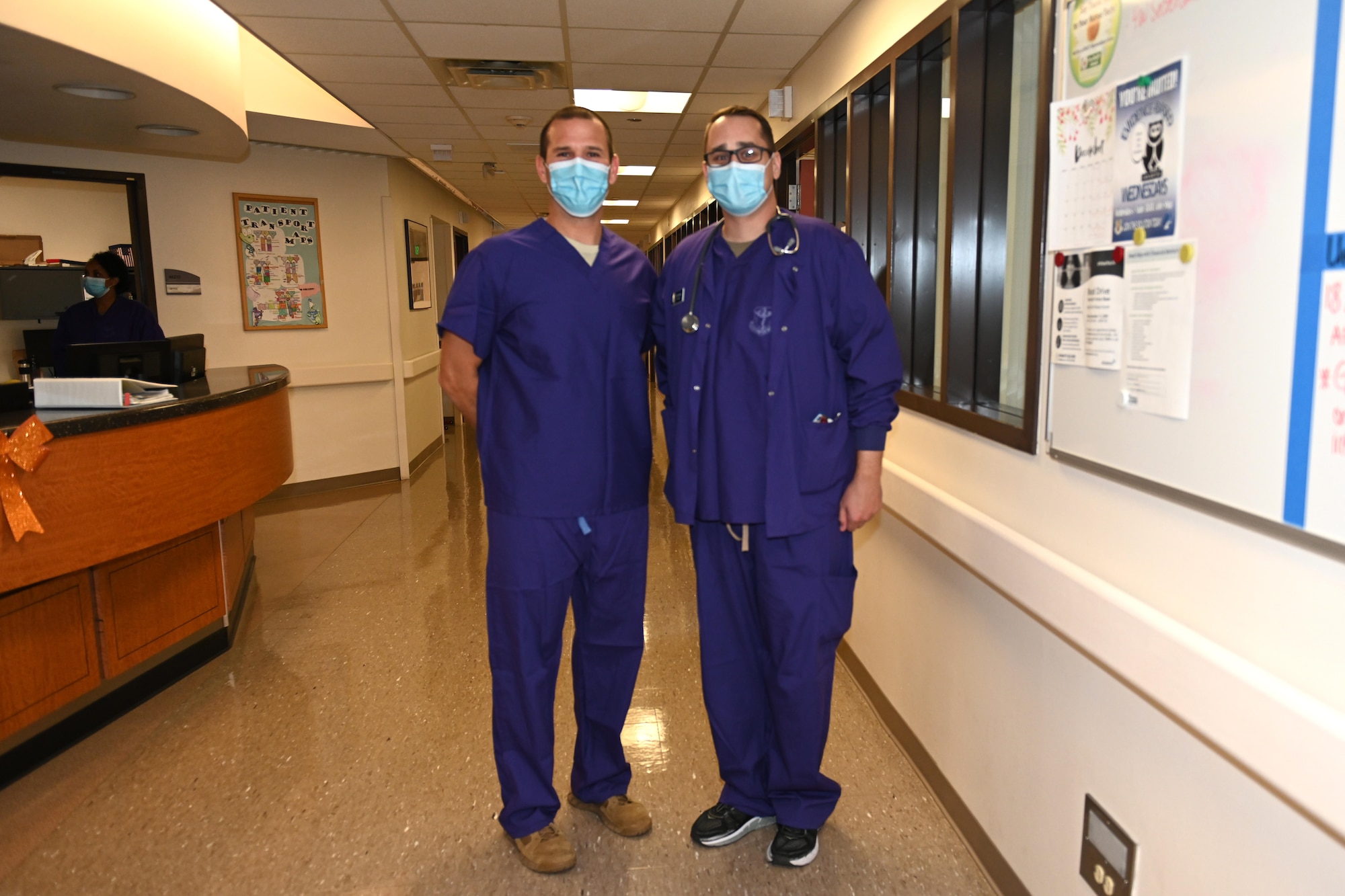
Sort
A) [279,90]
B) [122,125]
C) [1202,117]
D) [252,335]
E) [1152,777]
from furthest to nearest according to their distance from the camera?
[252,335]
[279,90]
[122,125]
[1152,777]
[1202,117]

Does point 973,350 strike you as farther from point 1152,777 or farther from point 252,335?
point 252,335

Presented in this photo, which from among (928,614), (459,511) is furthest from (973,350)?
(459,511)

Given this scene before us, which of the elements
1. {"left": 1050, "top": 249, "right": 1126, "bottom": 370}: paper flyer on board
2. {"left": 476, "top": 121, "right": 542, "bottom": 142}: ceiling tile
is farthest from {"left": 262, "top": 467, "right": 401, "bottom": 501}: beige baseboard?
{"left": 1050, "top": 249, "right": 1126, "bottom": 370}: paper flyer on board

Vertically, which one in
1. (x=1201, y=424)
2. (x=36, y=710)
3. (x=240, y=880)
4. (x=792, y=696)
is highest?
(x=1201, y=424)

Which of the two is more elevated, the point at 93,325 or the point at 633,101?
the point at 633,101

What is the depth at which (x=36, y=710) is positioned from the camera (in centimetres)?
244

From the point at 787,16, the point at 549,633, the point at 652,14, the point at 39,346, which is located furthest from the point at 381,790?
the point at 39,346

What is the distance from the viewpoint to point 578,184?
192 centimetres

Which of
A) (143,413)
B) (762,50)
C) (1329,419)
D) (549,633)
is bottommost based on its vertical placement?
(549,633)

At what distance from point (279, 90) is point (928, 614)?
15.2 ft

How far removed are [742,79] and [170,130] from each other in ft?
9.91

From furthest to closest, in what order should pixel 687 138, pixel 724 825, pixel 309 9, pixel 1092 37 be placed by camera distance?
pixel 687 138 < pixel 309 9 < pixel 724 825 < pixel 1092 37

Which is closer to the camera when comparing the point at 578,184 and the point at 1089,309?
the point at 1089,309

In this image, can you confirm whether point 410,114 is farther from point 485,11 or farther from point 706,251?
point 706,251
